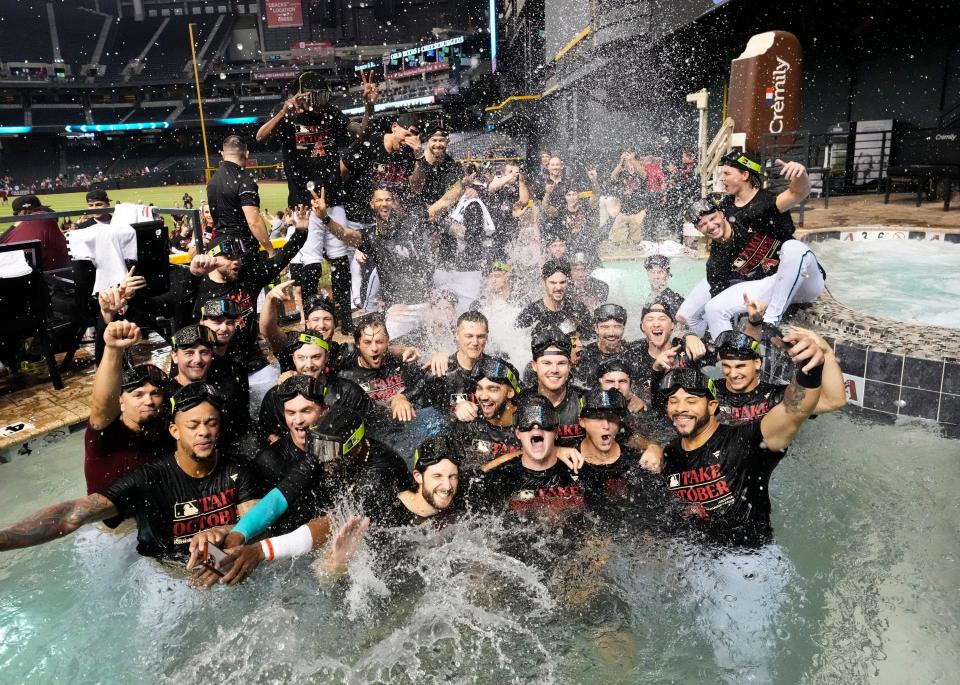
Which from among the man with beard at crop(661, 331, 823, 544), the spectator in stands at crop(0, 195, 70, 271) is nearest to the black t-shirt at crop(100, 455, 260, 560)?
the man with beard at crop(661, 331, 823, 544)

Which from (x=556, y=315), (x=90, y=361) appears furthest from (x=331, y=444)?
(x=90, y=361)

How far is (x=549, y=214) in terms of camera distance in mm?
9547

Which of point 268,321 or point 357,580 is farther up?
point 268,321

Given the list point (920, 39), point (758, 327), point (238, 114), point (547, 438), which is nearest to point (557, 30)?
point (920, 39)

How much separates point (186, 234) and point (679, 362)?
11.4 meters

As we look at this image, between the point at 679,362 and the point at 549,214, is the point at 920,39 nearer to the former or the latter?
the point at 549,214

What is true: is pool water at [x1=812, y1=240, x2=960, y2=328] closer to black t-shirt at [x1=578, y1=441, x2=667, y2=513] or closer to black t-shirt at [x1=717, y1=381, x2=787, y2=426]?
black t-shirt at [x1=717, y1=381, x2=787, y2=426]

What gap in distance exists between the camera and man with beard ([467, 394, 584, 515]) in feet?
13.2

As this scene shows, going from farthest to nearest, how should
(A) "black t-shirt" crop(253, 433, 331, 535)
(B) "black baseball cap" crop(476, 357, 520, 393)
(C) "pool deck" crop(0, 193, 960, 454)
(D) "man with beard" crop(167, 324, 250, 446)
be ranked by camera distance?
1. (C) "pool deck" crop(0, 193, 960, 454)
2. (B) "black baseball cap" crop(476, 357, 520, 393)
3. (D) "man with beard" crop(167, 324, 250, 446)
4. (A) "black t-shirt" crop(253, 433, 331, 535)

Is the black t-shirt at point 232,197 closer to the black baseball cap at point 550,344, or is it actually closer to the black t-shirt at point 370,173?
the black t-shirt at point 370,173

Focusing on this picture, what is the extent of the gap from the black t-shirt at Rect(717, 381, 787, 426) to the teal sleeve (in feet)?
9.76

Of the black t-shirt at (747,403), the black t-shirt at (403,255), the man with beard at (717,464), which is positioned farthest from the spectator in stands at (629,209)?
the man with beard at (717,464)

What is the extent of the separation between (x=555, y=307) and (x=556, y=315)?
153mm

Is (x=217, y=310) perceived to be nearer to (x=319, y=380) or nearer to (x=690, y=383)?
(x=319, y=380)
